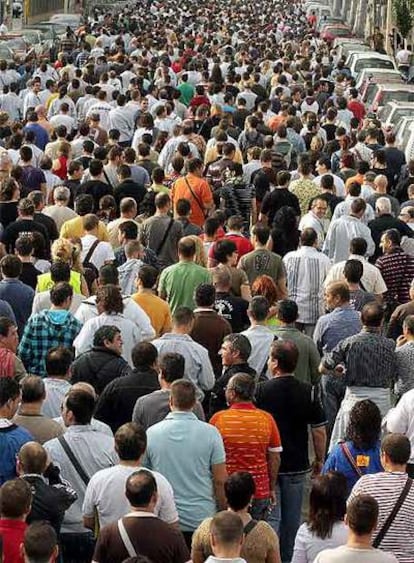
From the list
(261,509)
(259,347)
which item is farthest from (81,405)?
(259,347)

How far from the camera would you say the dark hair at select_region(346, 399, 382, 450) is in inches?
386

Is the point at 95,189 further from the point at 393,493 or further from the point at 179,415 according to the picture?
the point at 393,493

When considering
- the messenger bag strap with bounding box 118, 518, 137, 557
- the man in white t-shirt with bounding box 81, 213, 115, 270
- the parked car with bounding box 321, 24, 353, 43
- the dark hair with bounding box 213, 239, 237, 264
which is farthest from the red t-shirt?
the parked car with bounding box 321, 24, 353, 43

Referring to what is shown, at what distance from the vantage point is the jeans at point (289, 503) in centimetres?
1087

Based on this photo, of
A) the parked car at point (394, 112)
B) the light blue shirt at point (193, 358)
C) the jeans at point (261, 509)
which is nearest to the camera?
the jeans at point (261, 509)

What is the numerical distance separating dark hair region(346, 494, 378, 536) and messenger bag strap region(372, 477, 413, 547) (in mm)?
662

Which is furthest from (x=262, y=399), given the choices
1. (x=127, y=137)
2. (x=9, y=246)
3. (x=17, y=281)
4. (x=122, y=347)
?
(x=127, y=137)

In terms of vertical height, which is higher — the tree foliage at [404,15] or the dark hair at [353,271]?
the dark hair at [353,271]

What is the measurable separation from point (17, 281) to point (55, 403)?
9.04ft

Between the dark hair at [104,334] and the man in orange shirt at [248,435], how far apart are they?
4.42 feet

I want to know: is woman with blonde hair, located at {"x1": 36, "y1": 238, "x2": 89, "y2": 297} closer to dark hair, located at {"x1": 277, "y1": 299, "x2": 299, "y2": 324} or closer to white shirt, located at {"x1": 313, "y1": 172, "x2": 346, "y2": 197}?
dark hair, located at {"x1": 277, "y1": 299, "x2": 299, "y2": 324}

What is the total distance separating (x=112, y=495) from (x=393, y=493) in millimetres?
1486

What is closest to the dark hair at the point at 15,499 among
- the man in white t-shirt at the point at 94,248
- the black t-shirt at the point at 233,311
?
the black t-shirt at the point at 233,311

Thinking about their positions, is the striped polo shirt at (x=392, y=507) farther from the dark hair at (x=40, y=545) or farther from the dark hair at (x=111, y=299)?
the dark hair at (x=111, y=299)
